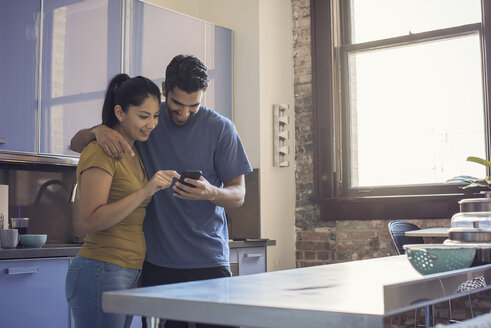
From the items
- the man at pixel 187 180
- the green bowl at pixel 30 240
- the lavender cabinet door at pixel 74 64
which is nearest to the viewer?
the man at pixel 187 180

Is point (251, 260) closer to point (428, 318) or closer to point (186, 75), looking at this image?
point (428, 318)

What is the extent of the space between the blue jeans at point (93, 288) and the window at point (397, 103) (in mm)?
3260

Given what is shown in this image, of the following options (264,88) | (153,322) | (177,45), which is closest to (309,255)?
(264,88)

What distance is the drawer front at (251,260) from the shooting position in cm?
430

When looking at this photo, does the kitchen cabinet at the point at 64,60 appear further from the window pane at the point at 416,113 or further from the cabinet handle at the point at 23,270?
the window pane at the point at 416,113

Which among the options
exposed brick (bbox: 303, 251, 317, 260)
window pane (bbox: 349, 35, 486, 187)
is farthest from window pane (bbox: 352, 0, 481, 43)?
exposed brick (bbox: 303, 251, 317, 260)

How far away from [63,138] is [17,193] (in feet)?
1.51

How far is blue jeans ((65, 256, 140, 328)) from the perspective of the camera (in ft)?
5.71

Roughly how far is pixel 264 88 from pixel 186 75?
116 inches

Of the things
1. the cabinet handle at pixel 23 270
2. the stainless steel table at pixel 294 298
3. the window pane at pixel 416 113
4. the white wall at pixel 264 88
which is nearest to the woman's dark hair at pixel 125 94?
the stainless steel table at pixel 294 298

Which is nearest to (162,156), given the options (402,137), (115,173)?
(115,173)

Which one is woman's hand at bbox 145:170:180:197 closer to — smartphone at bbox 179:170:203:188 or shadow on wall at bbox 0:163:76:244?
smartphone at bbox 179:170:203:188

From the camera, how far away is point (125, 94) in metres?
1.98

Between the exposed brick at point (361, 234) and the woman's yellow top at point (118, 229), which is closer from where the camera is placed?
the woman's yellow top at point (118, 229)
